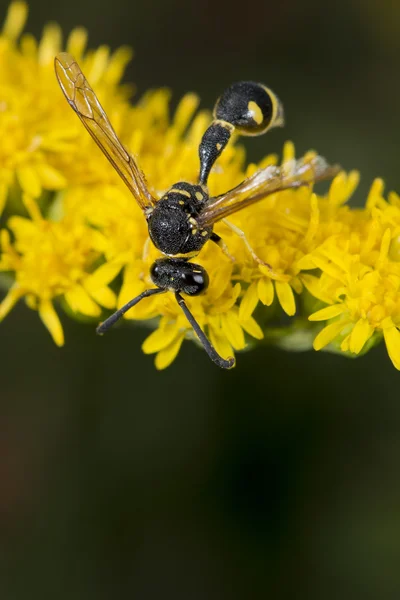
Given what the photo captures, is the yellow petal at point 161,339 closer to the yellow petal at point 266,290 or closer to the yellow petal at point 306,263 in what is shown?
the yellow petal at point 266,290

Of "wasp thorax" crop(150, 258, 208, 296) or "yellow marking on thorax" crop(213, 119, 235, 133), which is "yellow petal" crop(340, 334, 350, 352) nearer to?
"wasp thorax" crop(150, 258, 208, 296)

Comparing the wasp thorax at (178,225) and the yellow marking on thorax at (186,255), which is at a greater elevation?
the wasp thorax at (178,225)

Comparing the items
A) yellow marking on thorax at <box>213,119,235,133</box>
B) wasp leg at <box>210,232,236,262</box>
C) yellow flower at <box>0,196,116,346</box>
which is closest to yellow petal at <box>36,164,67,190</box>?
yellow flower at <box>0,196,116,346</box>

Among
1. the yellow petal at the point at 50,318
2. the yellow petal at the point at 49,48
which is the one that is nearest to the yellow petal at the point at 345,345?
the yellow petal at the point at 50,318

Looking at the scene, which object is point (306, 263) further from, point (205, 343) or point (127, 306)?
point (127, 306)

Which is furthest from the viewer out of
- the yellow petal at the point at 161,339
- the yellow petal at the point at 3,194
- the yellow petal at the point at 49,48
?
the yellow petal at the point at 49,48
